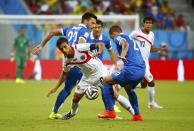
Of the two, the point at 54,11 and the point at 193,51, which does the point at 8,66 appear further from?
the point at 193,51

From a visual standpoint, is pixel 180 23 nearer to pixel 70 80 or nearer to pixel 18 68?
pixel 18 68

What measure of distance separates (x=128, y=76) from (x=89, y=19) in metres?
1.96

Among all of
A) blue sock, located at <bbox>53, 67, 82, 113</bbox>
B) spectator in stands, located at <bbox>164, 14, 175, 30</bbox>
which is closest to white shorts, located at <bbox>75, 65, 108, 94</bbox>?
blue sock, located at <bbox>53, 67, 82, 113</bbox>

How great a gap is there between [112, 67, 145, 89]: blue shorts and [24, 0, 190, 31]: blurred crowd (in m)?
22.3

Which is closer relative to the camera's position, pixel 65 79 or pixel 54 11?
pixel 65 79

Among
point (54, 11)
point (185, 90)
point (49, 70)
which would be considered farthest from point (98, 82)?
point (54, 11)

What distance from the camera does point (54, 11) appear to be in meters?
38.1

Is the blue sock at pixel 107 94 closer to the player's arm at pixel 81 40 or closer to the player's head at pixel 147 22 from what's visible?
the player's arm at pixel 81 40

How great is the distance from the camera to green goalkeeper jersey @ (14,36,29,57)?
32.2 meters

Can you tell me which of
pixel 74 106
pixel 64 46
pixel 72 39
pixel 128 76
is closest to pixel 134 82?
pixel 128 76

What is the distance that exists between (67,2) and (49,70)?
6.65 meters

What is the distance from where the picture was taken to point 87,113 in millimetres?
18078

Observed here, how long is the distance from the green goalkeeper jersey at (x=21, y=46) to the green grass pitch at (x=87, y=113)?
12.6 feet

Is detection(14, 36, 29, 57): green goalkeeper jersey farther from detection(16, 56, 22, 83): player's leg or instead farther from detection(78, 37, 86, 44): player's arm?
detection(78, 37, 86, 44): player's arm
